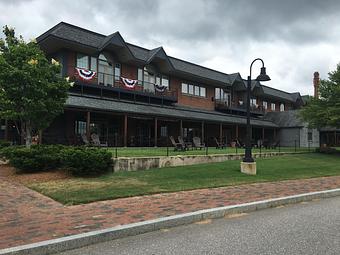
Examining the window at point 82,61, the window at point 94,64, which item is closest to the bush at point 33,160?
the window at point 82,61

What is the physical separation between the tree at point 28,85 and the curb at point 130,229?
32.7 ft

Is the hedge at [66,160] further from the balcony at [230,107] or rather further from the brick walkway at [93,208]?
the balcony at [230,107]

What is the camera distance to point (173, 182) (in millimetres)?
11742

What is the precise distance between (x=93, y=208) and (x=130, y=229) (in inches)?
80.7

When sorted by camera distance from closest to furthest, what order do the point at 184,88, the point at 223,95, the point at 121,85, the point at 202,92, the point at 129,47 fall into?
the point at 121,85, the point at 129,47, the point at 184,88, the point at 202,92, the point at 223,95

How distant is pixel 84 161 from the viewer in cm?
1263

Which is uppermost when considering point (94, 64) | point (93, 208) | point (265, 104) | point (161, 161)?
point (94, 64)

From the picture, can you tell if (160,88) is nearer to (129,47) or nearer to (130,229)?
(129,47)

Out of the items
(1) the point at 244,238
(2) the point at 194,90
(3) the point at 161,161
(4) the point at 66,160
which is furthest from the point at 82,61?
(1) the point at 244,238

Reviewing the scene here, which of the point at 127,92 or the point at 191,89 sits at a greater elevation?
the point at 191,89

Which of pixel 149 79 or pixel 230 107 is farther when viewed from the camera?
pixel 230 107

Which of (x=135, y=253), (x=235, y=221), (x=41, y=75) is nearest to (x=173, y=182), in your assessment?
(x=235, y=221)

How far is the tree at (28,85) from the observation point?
14.7 meters

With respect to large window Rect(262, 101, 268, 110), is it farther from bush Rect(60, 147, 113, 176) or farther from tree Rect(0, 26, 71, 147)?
bush Rect(60, 147, 113, 176)
